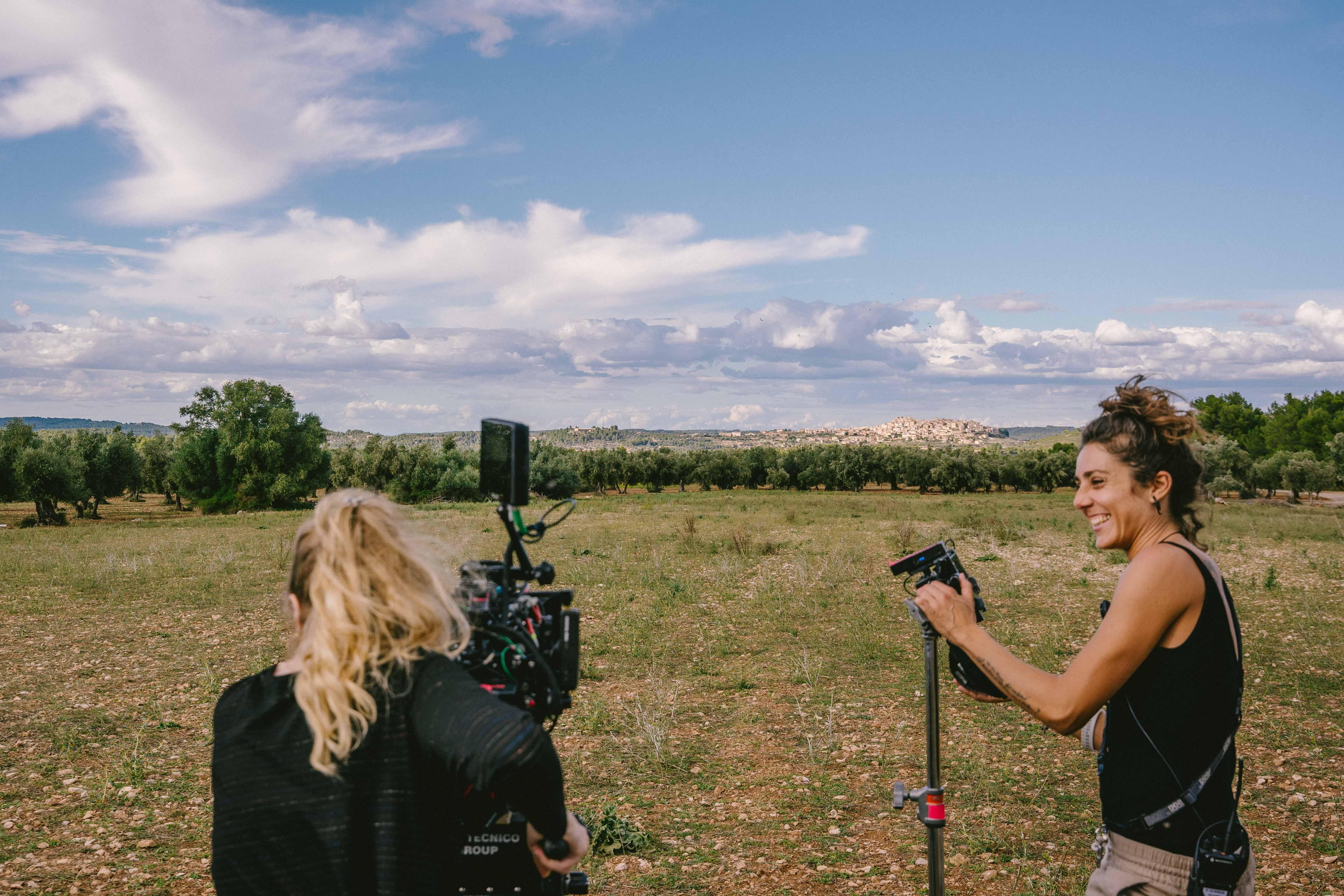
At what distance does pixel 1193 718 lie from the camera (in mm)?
2088

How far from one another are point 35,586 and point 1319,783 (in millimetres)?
21014

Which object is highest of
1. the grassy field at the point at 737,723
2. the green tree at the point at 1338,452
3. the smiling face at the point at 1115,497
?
the green tree at the point at 1338,452

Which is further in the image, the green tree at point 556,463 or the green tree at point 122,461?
the green tree at point 556,463

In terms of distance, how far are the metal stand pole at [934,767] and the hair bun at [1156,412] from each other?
0.92m

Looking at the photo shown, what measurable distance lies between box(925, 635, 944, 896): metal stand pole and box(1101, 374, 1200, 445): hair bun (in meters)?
0.92

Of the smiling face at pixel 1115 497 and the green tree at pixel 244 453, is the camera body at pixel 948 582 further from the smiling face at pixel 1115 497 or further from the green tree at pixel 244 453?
the green tree at pixel 244 453

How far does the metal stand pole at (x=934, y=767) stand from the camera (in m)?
2.70

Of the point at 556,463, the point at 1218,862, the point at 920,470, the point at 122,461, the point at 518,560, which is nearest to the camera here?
the point at 1218,862

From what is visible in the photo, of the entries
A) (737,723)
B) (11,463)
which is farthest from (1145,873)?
(11,463)

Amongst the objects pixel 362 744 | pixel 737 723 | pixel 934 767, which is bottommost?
pixel 737 723

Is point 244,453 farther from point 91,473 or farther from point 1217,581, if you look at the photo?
point 1217,581

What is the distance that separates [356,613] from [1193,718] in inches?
82.7

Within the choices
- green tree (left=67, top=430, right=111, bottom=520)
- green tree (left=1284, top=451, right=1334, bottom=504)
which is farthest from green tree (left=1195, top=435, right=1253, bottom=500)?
green tree (left=67, top=430, right=111, bottom=520)

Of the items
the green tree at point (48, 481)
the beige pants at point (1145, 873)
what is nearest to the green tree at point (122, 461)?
the green tree at point (48, 481)
